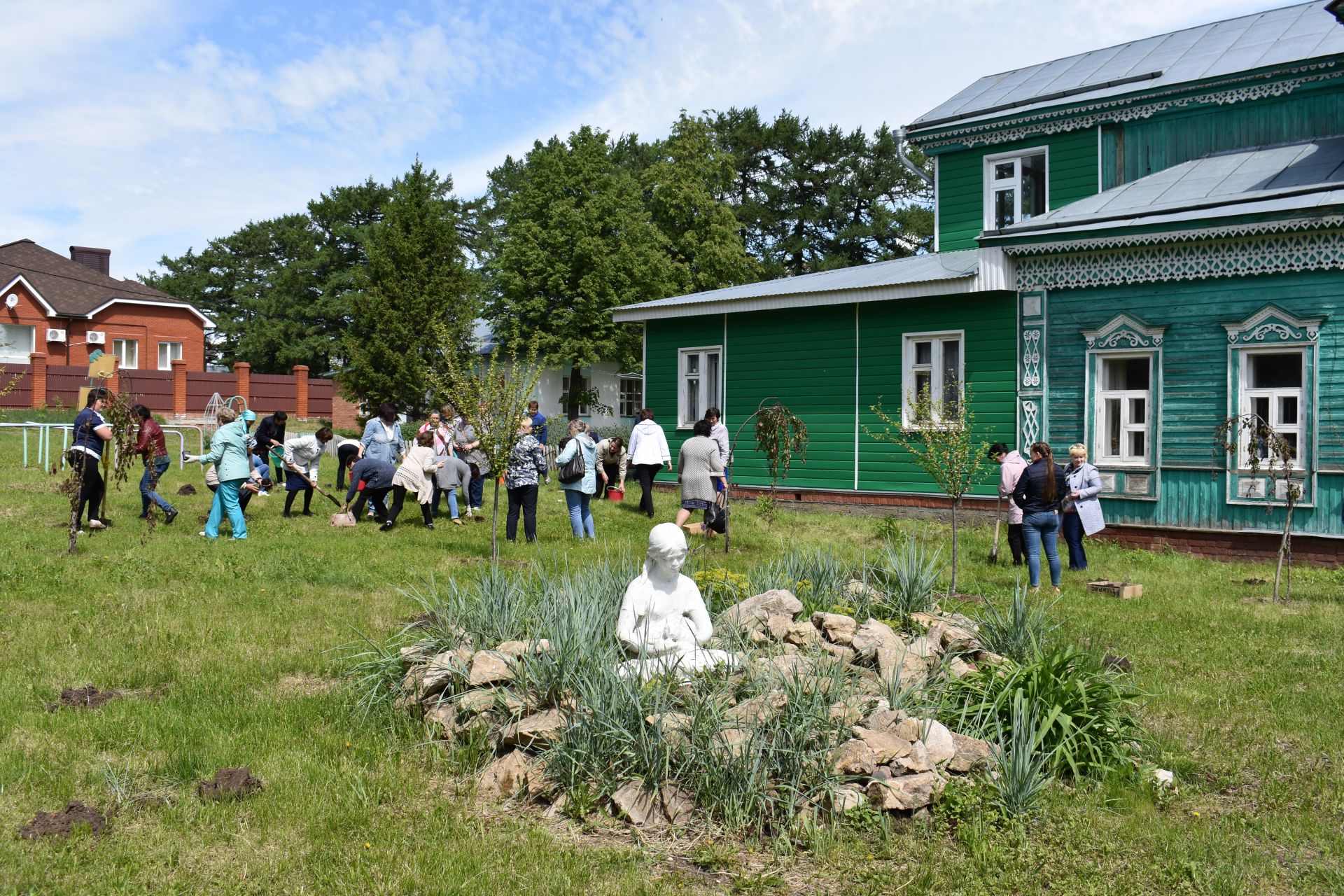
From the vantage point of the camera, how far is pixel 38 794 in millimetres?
5492

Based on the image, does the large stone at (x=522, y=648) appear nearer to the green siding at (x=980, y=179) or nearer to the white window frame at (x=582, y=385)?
the green siding at (x=980, y=179)

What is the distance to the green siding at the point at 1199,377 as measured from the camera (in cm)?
1470

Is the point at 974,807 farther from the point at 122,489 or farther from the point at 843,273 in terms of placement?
the point at 843,273

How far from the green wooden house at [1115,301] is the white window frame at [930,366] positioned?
4 centimetres

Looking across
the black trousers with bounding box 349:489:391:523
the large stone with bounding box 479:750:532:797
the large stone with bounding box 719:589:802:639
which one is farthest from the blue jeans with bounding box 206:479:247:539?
the large stone with bounding box 479:750:532:797

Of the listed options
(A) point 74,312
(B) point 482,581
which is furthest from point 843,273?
(A) point 74,312

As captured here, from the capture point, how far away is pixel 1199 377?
15.7 metres

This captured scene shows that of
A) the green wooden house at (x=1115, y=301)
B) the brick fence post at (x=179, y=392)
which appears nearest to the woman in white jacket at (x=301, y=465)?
the green wooden house at (x=1115, y=301)

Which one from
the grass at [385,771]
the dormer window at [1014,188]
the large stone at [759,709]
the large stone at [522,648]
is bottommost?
the grass at [385,771]

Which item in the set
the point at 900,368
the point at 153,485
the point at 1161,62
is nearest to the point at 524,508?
the point at 153,485

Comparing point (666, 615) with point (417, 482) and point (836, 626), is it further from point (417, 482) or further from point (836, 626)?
point (417, 482)

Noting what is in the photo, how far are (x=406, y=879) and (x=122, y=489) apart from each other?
49.9 feet

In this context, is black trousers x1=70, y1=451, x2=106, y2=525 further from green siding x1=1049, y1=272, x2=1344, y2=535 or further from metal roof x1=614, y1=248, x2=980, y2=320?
green siding x1=1049, y1=272, x2=1344, y2=535

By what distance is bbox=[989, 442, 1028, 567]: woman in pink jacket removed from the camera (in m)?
13.6
